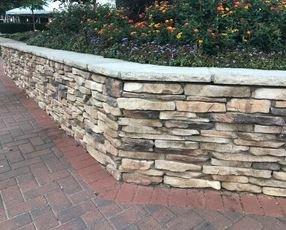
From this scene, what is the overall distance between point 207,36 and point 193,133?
1.35m

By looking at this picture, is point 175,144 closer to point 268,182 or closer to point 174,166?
point 174,166

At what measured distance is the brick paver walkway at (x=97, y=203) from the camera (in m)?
2.25

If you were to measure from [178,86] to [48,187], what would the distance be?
139cm

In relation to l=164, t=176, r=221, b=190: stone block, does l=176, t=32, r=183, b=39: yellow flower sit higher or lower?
higher

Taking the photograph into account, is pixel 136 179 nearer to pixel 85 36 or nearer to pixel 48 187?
pixel 48 187

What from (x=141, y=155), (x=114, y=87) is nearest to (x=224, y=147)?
(x=141, y=155)

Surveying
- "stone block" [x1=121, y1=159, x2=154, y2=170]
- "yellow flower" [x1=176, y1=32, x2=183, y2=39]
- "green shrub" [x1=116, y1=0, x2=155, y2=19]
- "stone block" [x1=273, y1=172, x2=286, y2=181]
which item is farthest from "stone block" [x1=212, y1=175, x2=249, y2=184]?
"green shrub" [x1=116, y1=0, x2=155, y2=19]

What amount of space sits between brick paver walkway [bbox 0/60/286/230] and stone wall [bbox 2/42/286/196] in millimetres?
129

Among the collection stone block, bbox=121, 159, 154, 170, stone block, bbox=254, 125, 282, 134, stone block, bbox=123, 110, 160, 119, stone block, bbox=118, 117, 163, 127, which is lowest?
stone block, bbox=121, 159, 154, 170

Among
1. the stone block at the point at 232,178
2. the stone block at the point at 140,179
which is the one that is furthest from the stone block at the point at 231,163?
the stone block at the point at 140,179

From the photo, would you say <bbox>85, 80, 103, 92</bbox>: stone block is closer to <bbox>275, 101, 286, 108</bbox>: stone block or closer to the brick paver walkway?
the brick paver walkway

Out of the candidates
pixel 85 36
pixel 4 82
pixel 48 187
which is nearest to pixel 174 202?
pixel 48 187

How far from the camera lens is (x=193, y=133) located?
2.48 m

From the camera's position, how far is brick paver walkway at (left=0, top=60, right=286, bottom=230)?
7.38 feet
